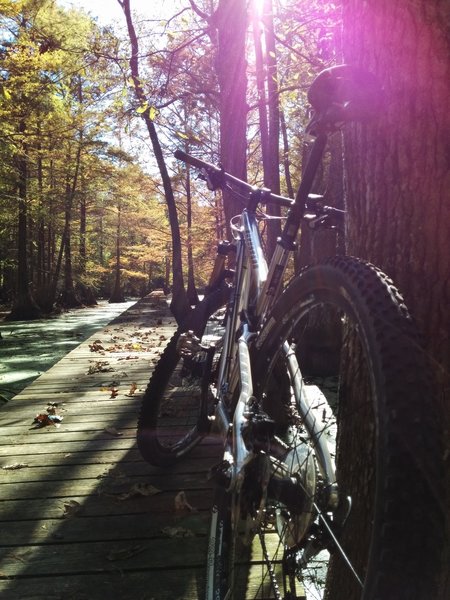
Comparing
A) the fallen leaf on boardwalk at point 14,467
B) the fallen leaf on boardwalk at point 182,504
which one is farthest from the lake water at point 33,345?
the fallen leaf on boardwalk at point 182,504

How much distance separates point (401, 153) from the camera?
134 centimetres

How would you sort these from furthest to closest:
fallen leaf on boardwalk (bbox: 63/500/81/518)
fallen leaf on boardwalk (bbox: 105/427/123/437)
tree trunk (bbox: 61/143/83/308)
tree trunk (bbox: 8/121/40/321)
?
tree trunk (bbox: 61/143/83/308)
tree trunk (bbox: 8/121/40/321)
fallen leaf on boardwalk (bbox: 105/427/123/437)
fallen leaf on boardwalk (bbox: 63/500/81/518)

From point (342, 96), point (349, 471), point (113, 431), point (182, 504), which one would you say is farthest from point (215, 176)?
point (113, 431)

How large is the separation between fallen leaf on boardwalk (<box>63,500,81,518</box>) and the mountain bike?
85 centimetres

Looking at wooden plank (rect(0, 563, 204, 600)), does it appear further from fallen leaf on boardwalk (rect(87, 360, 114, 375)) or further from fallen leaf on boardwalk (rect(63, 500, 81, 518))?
fallen leaf on boardwalk (rect(87, 360, 114, 375))

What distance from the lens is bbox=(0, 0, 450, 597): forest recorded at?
1.29 metres

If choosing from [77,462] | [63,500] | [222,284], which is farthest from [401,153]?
[77,462]

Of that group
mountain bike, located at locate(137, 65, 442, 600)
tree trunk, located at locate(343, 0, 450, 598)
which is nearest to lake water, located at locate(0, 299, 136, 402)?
mountain bike, located at locate(137, 65, 442, 600)

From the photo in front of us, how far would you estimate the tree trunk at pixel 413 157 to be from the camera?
126cm

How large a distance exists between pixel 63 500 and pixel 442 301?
7.30 feet

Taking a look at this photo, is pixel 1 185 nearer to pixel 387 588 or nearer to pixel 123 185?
pixel 123 185

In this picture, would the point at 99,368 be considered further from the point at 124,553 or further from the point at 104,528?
the point at 124,553

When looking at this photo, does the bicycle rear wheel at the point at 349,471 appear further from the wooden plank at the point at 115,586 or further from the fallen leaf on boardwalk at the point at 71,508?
the fallen leaf on boardwalk at the point at 71,508

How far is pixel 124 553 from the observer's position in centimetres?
210
